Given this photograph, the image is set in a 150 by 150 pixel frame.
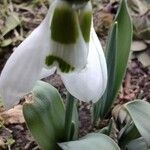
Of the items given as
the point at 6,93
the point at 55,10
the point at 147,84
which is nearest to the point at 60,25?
the point at 55,10

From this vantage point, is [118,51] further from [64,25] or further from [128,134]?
[64,25]

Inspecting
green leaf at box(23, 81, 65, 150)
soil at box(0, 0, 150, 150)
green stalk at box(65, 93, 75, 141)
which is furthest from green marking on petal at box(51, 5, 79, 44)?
soil at box(0, 0, 150, 150)

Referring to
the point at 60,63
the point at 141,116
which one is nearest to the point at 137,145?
the point at 141,116

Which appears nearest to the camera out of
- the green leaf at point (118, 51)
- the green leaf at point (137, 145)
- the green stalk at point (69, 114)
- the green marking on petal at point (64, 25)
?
the green marking on petal at point (64, 25)

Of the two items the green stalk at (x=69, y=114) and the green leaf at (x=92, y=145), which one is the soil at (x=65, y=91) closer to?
the green stalk at (x=69, y=114)

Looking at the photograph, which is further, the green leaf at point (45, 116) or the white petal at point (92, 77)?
the green leaf at point (45, 116)

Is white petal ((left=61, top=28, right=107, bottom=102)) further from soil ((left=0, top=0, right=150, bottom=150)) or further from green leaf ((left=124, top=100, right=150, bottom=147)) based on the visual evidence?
soil ((left=0, top=0, right=150, bottom=150))

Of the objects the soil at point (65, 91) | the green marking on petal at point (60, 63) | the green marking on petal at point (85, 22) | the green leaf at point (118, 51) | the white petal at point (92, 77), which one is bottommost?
the soil at point (65, 91)

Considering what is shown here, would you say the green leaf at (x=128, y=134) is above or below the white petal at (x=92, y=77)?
below

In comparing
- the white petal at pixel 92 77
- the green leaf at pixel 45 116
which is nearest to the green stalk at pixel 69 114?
the green leaf at pixel 45 116
